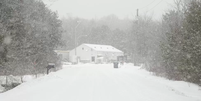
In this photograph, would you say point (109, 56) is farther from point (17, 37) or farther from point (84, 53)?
point (17, 37)

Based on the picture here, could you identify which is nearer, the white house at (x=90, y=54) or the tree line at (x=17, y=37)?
the tree line at (x=17, y=37)

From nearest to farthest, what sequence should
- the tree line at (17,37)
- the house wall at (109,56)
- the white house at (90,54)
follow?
the tree line at (17,37) < the white house at (90,54) < the house wall at (109,56)

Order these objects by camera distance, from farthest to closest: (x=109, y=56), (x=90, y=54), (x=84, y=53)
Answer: (x=109, y=56)
(x=84, y=53)
(x=90, y=54)

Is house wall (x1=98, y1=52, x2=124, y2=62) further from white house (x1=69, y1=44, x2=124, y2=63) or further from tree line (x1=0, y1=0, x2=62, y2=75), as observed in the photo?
tree line (x1=0, y1=0, x2=62, y2=75)

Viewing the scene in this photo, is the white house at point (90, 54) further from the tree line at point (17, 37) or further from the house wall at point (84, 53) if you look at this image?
the tree line at point (17, 37)

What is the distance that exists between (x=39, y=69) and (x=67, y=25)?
76457mm

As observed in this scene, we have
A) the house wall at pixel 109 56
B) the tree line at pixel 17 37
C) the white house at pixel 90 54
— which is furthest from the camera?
the house wall at pixel 109 56

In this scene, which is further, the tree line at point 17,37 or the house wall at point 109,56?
the house wall at point 109,56

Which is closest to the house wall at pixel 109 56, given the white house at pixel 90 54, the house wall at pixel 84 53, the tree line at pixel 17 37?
the white house at pixel 90 54

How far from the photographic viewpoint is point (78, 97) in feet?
28.0

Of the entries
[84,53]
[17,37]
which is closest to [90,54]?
[84,53]

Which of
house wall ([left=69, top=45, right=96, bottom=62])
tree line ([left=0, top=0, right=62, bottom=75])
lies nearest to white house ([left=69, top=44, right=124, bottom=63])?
house wall ([left=69, top=45, right=96, bottom=62])

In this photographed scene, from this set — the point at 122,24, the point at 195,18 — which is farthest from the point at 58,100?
the point at 122,24

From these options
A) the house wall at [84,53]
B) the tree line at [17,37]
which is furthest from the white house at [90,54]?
the tree line at [17,37]
